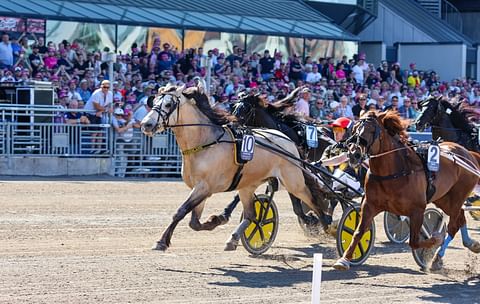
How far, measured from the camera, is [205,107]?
1106 cm

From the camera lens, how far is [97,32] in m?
Answer: 24.1

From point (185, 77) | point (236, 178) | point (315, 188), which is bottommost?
point (315, 188)

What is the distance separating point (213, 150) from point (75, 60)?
10.7 metres

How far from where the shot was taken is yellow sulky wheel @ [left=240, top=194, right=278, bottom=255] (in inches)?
448

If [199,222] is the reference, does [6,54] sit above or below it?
above

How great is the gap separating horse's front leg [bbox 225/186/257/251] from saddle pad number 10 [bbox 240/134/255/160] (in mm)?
→ 610

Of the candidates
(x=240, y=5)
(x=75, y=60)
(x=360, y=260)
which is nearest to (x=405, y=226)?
(x=360, y=260)

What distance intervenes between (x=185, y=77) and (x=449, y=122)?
806cm

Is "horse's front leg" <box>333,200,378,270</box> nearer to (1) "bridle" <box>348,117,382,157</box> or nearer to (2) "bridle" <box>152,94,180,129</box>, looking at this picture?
(1) "bridle" <box>348,117,382,157</box>

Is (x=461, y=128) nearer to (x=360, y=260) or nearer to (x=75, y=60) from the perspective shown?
(x=360, y=260)

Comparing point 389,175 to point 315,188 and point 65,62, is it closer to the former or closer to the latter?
point 315,188

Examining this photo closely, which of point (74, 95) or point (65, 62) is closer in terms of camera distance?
point (74, 95)

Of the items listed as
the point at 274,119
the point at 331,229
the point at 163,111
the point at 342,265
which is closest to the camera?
the point at 342,265

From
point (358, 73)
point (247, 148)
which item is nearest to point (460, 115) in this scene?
point (247, 148)
